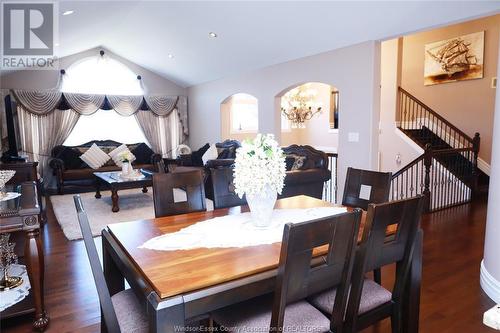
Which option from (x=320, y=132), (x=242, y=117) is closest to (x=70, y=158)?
(x=242, y=117)

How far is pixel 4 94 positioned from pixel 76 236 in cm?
497

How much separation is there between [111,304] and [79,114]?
25.3ft

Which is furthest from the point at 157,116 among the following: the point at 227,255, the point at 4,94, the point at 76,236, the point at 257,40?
the point at 227,255

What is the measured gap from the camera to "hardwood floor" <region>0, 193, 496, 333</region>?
2.35 meters

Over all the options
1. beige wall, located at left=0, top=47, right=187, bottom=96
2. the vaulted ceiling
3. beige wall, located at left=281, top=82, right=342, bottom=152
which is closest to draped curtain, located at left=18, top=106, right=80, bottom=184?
beige wall, located at left=0, top=47, right=187, bottom=96

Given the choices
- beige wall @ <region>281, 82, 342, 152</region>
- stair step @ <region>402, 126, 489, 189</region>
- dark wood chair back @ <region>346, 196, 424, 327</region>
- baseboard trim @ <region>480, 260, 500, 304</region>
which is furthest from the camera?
beige wall @ <region>281, 82, 342, 152</region>

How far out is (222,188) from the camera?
8.73ft

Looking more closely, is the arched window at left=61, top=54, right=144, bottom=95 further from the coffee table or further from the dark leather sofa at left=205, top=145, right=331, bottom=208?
the dark leather sofa at left=205, top=145, right=331, bottom=208

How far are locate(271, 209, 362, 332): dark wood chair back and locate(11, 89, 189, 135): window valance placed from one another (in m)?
8.09

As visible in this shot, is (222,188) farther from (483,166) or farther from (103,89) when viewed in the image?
(103,89)

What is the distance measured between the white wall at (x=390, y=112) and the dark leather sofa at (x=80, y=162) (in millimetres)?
5217

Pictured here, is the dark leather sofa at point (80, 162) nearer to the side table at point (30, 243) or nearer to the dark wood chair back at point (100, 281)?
the side table at point (30, 243)

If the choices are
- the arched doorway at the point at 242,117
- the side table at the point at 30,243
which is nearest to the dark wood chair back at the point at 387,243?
the side table at the point at 30,243

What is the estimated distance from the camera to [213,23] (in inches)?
215
